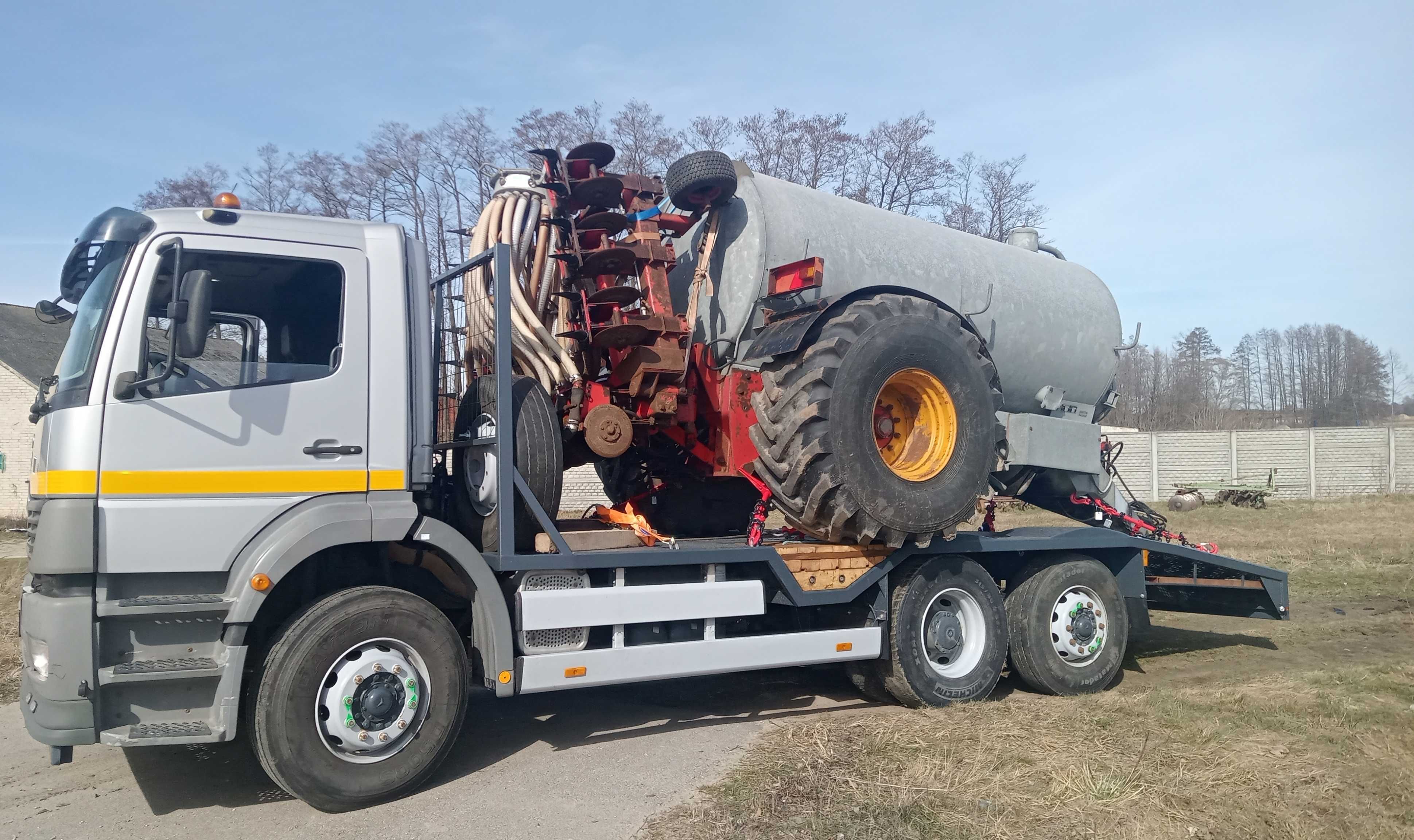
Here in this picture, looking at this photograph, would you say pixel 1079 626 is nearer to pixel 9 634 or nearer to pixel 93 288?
pixel 93 288

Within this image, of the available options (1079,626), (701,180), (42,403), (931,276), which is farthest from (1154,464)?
(42,403)

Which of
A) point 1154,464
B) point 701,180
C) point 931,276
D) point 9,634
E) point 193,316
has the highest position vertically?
point 701,180

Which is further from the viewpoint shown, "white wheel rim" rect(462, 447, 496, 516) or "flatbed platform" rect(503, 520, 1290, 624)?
"flatbed platform" rect(503, 520, 1290, 624)

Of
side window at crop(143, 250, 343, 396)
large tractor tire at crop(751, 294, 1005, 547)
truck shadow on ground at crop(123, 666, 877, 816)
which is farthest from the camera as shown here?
large tractor tire at crop(751, 294, 1005, 547)

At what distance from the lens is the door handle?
15.8ft

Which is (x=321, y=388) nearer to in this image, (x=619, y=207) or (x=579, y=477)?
(x=619, y=207)

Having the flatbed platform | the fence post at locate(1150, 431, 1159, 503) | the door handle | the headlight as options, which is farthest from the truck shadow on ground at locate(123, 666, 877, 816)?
the fence post at locate(1150, 431, 1159, 503)

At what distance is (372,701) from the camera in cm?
476

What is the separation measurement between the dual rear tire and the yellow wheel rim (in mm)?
717

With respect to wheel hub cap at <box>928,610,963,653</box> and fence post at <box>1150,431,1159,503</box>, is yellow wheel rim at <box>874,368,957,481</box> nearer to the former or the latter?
wheel hub cap at <box>928,610,963,653</box>

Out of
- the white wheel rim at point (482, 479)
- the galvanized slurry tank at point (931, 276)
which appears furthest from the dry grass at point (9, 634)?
the galvanized slurry tank at point (931, 276)

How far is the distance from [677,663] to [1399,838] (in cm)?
350

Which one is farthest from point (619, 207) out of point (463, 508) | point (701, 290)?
point (463, 508)

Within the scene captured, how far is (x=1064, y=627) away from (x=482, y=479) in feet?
14.9
